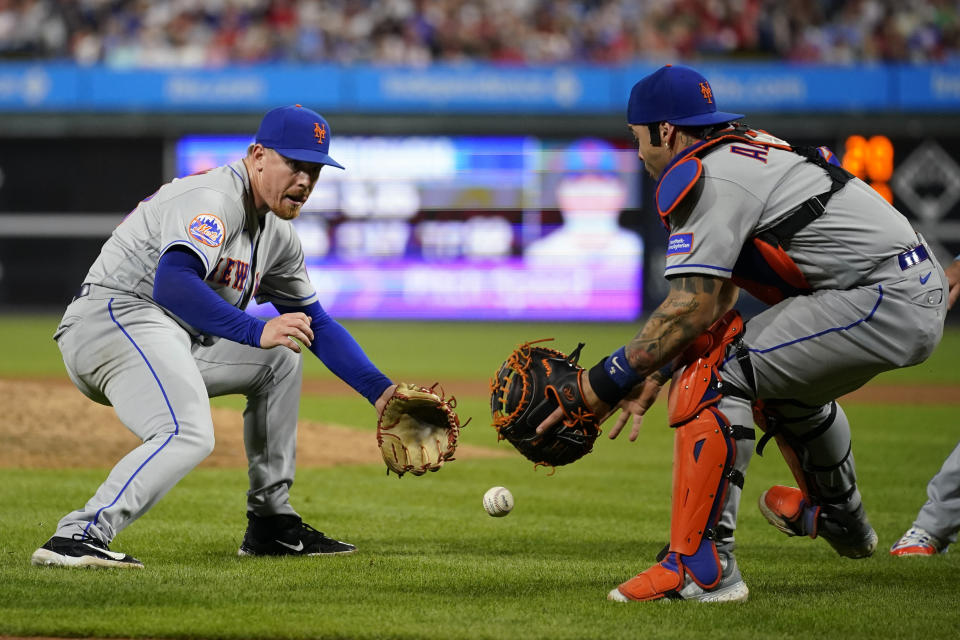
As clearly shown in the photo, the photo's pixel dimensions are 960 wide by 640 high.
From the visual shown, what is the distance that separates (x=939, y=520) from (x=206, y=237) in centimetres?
313

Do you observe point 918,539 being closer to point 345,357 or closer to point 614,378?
point 614,378

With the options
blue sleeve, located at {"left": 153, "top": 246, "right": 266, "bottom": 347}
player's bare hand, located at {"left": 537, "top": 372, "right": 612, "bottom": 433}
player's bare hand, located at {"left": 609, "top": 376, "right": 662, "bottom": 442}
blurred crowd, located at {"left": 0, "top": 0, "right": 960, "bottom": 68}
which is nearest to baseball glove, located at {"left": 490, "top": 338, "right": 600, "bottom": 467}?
player's bare hand, located at {"left": 537, "top": 372, "right": 612, "bottom": 433}

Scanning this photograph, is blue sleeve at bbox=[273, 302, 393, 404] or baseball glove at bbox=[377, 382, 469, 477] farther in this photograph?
blue sleeve at bbox=[273, 302, 393, 404]

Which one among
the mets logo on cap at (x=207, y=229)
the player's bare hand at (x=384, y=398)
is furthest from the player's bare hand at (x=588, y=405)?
the mets logo on cap at (x=207, y=229)

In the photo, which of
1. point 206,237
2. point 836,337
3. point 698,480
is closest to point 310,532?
point 206,237

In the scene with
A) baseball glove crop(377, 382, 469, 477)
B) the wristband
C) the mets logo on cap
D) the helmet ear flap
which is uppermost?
the helmet ear flap

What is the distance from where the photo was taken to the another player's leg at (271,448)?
15.4 ft

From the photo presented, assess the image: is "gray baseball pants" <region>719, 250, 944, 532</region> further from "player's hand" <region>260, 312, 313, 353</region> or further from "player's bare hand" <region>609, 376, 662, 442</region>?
"player's hand" <region>260, 312, 313, 353</region>

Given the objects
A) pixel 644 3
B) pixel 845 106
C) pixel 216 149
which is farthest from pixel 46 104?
pixel 845 106

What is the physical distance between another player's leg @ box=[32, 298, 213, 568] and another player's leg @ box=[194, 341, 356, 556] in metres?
0.34

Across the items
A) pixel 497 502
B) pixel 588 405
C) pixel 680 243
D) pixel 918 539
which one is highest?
pixel 680 243

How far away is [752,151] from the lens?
392cm

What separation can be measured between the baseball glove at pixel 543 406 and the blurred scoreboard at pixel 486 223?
15.7m

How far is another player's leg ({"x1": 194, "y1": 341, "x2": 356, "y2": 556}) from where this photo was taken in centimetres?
470
